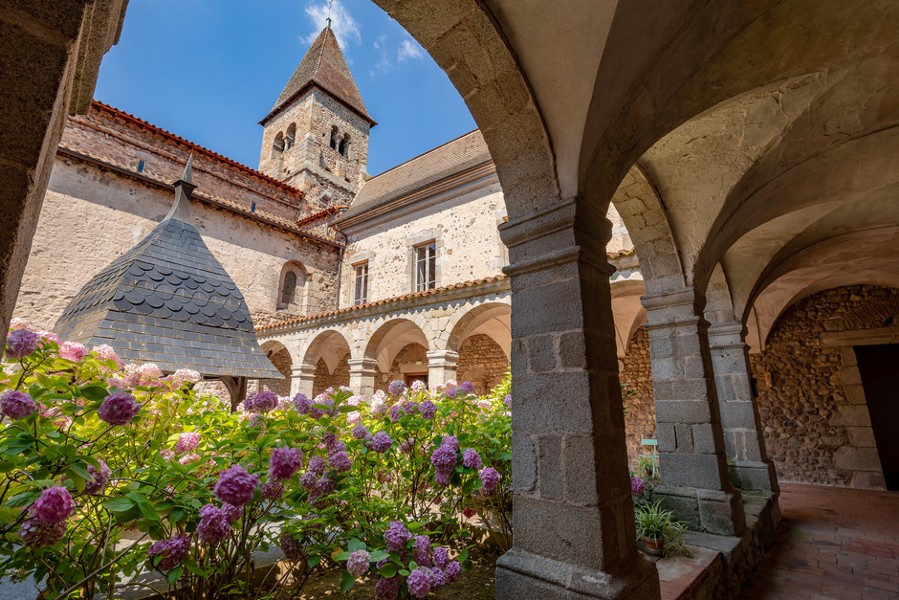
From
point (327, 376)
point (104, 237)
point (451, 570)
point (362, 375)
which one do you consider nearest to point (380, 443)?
point (451, 570)

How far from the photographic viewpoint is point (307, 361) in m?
9.12

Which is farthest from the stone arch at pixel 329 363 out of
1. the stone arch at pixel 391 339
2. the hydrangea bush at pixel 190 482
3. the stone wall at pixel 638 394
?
the hydrangea bush at pixel 190 482

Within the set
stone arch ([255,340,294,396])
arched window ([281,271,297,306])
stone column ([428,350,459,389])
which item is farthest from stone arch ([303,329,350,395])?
stone column ([428,350,459,389])

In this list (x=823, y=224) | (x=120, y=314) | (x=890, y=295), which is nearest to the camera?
(x=120, y=314)

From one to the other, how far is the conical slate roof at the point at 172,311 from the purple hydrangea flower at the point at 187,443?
1.12m

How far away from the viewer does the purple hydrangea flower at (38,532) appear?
3.01ft

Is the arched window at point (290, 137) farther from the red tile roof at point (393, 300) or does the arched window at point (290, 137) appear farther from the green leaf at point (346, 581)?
the green leaf at point (346, 581)

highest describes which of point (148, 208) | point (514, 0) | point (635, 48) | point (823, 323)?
point (148, 208)

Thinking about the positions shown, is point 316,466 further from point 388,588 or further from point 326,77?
point 326,77

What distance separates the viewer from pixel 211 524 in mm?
1101

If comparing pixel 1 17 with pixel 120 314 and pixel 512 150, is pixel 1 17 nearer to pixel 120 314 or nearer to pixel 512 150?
pixel 512 150

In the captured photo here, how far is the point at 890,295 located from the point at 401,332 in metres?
8.96

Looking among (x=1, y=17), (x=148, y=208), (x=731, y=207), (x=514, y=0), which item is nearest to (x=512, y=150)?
(x=514, y=0)

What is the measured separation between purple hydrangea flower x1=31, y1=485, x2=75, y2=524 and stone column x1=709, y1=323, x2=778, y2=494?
4.98 meters
